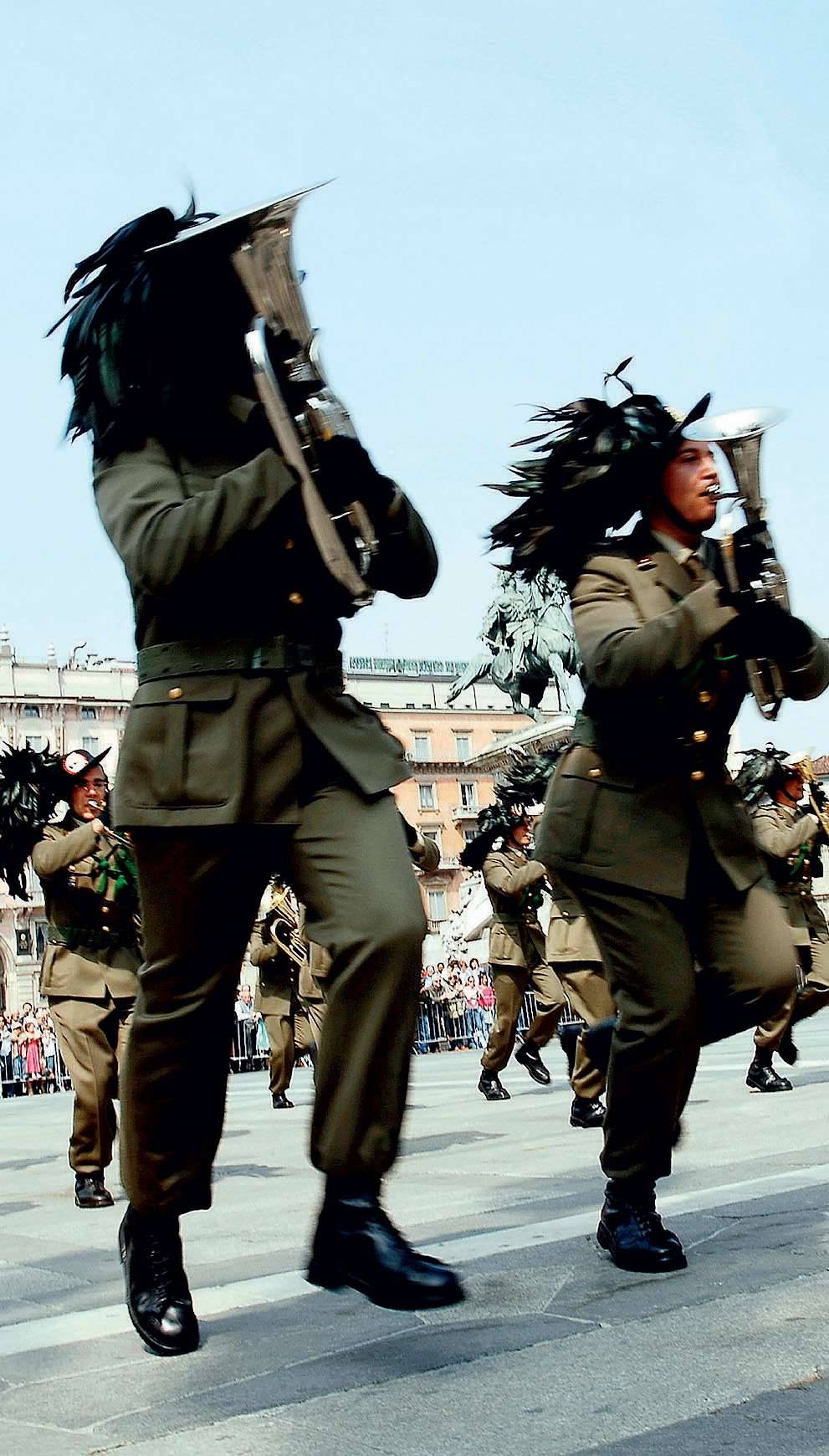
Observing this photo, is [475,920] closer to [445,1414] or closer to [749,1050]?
[749,1050]

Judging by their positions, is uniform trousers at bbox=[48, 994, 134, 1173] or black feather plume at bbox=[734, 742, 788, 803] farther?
black feather plume at bbox=[734, 742, 788, 803]

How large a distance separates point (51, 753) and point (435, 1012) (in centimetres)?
2412

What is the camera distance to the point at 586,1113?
9055 millimetres

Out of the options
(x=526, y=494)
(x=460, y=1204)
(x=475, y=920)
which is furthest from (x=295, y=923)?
(x=475, y=920)

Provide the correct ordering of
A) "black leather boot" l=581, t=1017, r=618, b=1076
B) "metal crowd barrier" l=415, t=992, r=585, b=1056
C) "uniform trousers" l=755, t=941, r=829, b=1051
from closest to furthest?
"black leather boot" l=581, t=1017, r=618, b=1076 → "uniform trousers" l=755, t=941, r=829, b=1051 → "metal crowd barrier" l=415, t=992, r=585, b=1056

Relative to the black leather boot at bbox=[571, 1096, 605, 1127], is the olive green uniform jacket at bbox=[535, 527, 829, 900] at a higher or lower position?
higher

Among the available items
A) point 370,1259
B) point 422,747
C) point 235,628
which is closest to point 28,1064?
point 235,628

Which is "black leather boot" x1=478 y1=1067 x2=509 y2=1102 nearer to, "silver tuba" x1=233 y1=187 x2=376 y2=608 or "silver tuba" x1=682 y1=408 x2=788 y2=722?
"silver tuba" x1=682 y1=408 x2=788 y2=722

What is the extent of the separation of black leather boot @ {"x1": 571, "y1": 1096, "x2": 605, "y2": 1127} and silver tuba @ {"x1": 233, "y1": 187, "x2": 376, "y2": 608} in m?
6.19

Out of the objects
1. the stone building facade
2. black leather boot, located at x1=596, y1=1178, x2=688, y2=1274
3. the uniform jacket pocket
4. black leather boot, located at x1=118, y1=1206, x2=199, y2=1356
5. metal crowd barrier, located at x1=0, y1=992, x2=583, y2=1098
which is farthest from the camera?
the stone building facade

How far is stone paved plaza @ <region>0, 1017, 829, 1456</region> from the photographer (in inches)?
108

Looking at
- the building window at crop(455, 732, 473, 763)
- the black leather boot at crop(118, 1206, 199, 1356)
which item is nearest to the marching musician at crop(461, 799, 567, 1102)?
the black leather boot at crop(118, 1206, 199, 1356)

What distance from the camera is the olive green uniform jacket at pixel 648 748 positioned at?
4.18 meters

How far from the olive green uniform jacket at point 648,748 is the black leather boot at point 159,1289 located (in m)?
1.43
